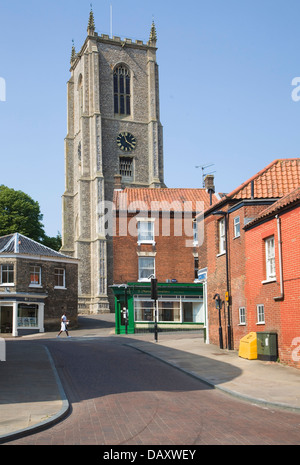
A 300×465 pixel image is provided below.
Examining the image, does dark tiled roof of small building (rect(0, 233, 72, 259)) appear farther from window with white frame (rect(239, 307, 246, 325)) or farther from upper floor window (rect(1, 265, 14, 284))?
window with white frame (rect(239, 307, 246, 325))

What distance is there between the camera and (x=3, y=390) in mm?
14062

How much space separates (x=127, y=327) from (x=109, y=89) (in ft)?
140

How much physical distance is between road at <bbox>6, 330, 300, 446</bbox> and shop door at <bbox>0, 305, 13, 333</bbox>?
2568 centimetres

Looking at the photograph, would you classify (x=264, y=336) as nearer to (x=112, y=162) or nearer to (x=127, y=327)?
(x=127, y=327)

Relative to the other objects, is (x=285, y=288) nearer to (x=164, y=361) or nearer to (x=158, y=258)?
(x=164, y=361)

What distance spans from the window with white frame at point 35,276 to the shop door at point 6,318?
263cm

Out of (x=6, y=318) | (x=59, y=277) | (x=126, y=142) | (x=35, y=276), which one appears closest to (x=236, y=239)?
(x=35, y=276)

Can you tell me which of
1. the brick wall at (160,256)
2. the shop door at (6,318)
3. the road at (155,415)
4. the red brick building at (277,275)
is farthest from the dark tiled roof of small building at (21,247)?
the road at (155,415)

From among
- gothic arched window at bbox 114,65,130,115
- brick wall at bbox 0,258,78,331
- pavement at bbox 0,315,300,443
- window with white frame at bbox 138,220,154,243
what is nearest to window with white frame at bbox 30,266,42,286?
brick wall at bbox 0,258,78,331

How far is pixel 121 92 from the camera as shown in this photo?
74188mm

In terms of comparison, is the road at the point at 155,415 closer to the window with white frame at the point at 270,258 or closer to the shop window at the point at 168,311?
the window with white frame at the point at 270,258

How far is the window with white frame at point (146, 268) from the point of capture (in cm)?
4272

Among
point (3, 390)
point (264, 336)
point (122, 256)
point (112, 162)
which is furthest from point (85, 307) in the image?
point (3, 390)

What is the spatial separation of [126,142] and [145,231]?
31.5 meters
